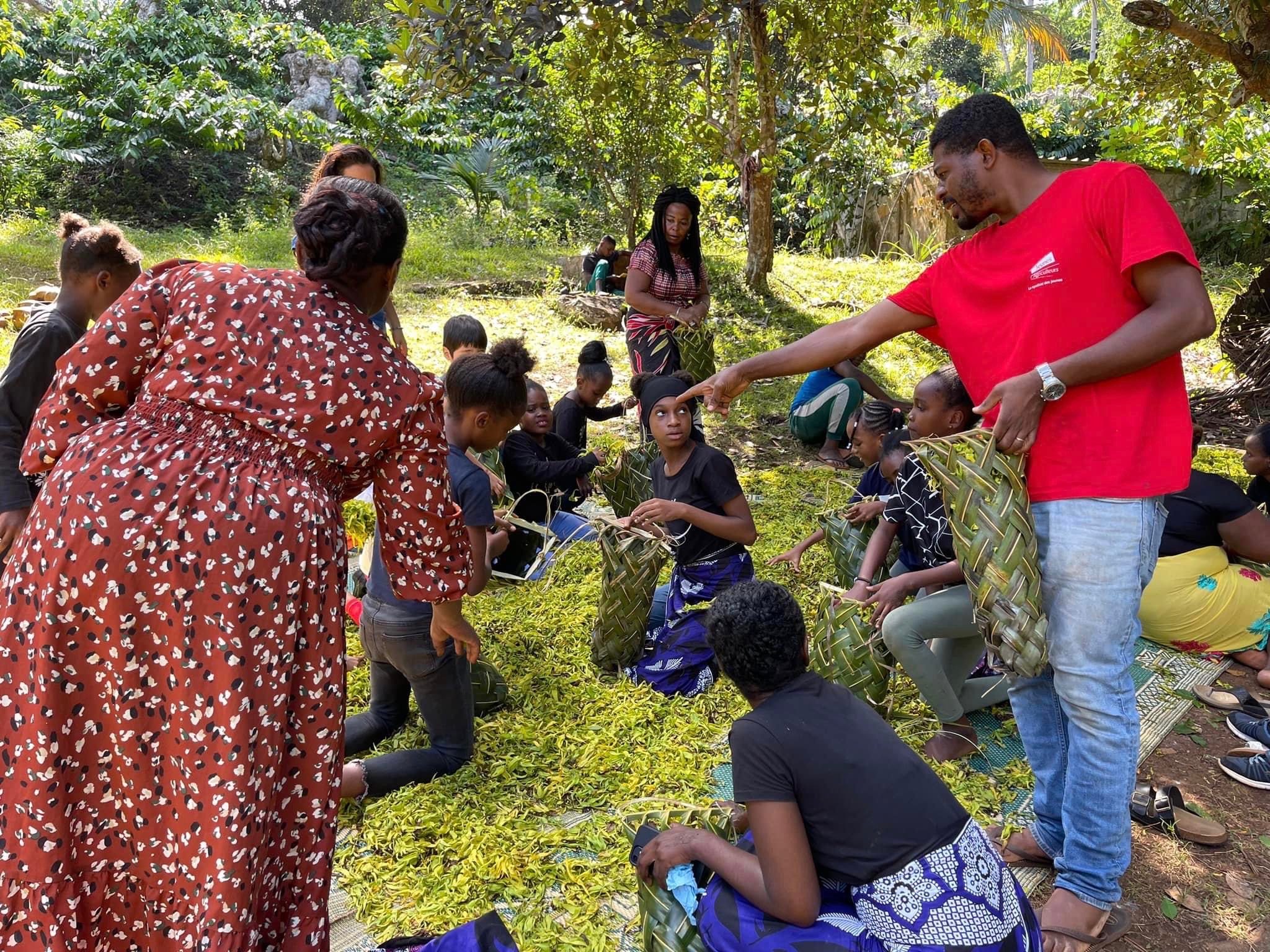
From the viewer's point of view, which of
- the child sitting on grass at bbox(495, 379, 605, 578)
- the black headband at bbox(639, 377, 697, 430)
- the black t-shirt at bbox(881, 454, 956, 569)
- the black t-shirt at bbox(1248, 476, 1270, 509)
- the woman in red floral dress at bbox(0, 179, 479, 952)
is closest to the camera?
the woman in red floral dress at bbox(0, 179, 479, 952)

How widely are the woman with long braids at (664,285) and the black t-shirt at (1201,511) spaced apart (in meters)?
2.84

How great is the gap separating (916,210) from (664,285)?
9.20 m

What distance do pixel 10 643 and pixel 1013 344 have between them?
236 cm

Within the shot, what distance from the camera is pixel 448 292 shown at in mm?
11773

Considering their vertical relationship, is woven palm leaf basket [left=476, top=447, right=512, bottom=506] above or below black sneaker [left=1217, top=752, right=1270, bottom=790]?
above

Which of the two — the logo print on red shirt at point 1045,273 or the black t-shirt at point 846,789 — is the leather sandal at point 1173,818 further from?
the logo print on red shirt at point 1045,273

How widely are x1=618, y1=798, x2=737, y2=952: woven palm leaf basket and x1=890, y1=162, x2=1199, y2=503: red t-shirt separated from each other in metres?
1.19

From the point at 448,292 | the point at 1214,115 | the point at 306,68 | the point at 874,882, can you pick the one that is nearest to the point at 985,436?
the point at 874,882

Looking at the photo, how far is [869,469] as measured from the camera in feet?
13.9

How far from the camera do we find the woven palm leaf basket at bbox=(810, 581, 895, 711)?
331 cm

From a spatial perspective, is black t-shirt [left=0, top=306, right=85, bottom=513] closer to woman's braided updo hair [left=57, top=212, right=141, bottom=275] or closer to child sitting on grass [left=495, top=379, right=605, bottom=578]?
woman's braided updo hair [left=57, top=212, right=141, bottom=275]

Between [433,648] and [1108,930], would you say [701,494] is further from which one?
[1108,930]

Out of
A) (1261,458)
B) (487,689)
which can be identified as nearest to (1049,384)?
(487,689)

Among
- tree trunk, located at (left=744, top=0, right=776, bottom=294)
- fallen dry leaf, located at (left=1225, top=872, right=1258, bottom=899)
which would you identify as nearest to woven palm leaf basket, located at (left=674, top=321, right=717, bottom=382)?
fallen dry leaf, located at (left=1225, top=872, right=1258, bottom=899)
